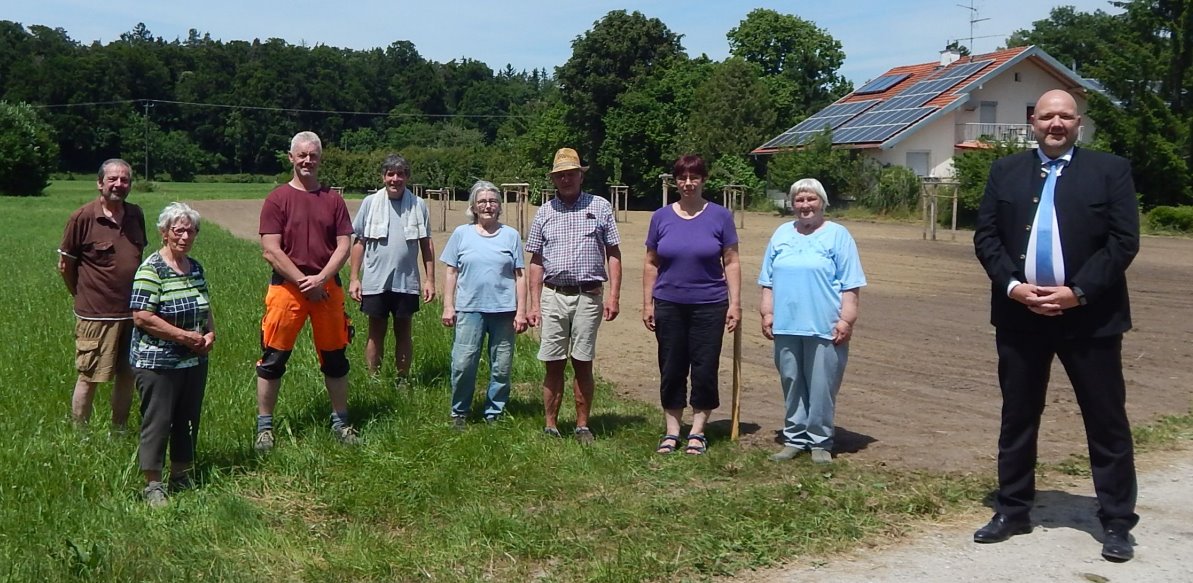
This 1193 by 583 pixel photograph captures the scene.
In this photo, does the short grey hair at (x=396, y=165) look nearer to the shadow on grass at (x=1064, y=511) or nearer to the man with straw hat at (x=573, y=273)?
the man with straw hat at (x=573, y=273)

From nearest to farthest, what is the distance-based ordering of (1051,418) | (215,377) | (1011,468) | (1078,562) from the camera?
(1078,562)
(1011,468)
(1051,418)
(215,377)

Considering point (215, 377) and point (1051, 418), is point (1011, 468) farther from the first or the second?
point (215, 377)

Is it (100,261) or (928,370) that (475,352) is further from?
(928,370)

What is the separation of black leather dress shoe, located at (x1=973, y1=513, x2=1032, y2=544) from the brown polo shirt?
16.2 feet

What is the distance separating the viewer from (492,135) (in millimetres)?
114688

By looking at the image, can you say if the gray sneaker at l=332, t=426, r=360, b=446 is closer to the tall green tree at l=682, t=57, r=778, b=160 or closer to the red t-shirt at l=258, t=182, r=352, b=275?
the red t-shirt at l=258, t=182, r=352, b=275

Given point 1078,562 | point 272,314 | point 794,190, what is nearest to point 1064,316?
point 1078,562

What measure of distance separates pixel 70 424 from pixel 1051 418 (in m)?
6.54

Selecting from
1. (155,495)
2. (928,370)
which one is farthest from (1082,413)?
(928,370)

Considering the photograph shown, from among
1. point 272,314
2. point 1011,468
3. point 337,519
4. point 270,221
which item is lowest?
point 337,519

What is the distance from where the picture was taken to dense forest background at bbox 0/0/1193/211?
33969mm

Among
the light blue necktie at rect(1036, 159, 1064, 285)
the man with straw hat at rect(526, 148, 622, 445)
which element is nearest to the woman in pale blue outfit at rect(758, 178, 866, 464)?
the man with straw hat at rect(526, 148, 622, 445)

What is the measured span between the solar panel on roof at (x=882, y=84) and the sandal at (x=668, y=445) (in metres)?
47.8

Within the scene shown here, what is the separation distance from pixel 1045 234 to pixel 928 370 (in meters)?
5.05
